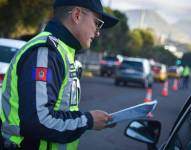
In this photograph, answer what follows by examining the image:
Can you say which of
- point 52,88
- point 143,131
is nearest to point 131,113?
point 52,88

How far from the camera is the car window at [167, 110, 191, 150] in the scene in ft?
10.1

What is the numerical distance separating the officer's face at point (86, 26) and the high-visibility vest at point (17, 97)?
106mm

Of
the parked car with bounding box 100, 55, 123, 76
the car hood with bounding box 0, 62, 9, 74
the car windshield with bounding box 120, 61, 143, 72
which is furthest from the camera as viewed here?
the parked car with bounding box 100, 55, 123, 76

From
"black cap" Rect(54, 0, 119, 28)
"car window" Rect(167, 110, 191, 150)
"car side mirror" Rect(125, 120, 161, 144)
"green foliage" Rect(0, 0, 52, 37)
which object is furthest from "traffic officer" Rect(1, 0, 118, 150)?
"green foliage" Rect(0, 0, 52, 37)

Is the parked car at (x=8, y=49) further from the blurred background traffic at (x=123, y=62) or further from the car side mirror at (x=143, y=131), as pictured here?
the car side mirror at (x=143, y=131)

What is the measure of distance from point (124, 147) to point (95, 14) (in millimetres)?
6906

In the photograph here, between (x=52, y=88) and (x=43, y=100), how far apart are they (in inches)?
3.1

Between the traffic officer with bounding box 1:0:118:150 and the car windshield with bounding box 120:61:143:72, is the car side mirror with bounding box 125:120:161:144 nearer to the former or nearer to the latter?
the traffic officer with bounding box 1:0:118:150

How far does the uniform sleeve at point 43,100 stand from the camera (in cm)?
268

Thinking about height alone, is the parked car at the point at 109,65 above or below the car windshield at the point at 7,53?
below

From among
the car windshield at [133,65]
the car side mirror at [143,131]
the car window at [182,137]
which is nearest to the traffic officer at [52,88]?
the car window at [182,137]

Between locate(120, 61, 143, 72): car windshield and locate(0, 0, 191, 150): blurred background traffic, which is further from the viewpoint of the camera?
locate(120, 61, 143, 72): car windshield

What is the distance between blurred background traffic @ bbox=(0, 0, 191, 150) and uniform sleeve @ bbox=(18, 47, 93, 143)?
0.66 metres

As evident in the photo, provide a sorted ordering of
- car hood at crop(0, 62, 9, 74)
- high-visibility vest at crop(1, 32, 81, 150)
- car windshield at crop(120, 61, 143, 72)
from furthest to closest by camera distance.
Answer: car windshield at crop(120, 61, 143, 72) < car hood at crop(0, 62, 9, 74) < high-visibility vest at crop(1, 32, 81, 150)
